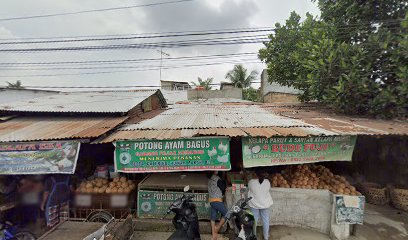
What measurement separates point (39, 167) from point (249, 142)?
208 inches

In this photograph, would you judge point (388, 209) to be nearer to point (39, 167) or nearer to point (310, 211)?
point (310, 211)

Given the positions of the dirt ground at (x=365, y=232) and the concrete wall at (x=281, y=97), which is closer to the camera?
the dirt ground at (x=365, y=232)

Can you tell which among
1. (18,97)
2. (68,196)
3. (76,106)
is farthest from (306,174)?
(18,97)

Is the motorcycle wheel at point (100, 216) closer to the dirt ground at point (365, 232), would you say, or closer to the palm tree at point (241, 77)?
the dirt ground at point (365, 232)

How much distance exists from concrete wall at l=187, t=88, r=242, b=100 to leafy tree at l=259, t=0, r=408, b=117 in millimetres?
11193

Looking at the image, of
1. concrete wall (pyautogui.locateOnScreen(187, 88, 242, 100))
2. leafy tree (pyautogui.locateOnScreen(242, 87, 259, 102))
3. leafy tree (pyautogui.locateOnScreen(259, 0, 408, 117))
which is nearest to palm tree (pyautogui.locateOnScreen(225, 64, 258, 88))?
leafy tree (pyautogui.locateOnScreen(242, 87, 259, 102))

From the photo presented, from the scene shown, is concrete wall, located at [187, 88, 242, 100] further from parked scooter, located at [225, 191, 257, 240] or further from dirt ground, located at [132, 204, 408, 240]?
parked scooter, located at [225, 191, 257, 240]

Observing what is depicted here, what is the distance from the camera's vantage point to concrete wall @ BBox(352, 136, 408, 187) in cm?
776

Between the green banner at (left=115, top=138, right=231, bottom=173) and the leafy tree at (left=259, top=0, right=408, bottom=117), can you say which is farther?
the leafy tree at (left=259, top=0, right=408, bottom=117)

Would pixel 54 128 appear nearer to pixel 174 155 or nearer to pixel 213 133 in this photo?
pixel 174 155

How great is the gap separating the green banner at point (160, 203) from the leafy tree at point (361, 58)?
18.4 feet

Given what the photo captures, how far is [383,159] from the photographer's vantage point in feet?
26.9

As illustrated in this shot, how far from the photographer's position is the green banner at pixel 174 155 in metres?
5.11

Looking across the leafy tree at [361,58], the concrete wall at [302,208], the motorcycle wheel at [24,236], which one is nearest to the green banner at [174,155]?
the concrete wall at [302,208]
